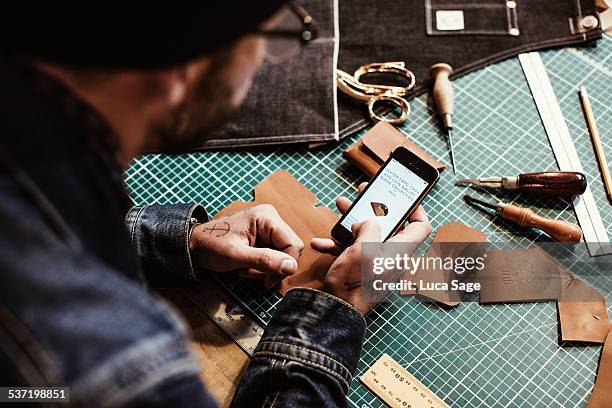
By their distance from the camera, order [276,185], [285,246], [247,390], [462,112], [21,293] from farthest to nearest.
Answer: [462,112] → [276,185] → [285,246] → [247,390] → [21,293]

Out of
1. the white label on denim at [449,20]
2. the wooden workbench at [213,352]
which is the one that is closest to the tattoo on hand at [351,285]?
the wooden workbench at [213,352]

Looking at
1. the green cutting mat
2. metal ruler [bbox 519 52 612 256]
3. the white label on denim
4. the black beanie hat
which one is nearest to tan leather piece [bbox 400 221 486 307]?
the green cutting mat

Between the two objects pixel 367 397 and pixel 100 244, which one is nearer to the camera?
pixel 100 244

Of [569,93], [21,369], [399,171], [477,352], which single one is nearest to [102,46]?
[21,369]

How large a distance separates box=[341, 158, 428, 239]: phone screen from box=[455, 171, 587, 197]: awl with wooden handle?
21 cm

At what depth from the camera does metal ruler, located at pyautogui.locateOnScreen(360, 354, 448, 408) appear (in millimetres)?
1274

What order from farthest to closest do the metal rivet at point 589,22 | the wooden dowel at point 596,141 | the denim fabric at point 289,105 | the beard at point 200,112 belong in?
1. the metal rivet at point 589,22
2. the denim fabric at point 289,105
3. the wooden dowel at point 596,141
4. the beard at point 200,112

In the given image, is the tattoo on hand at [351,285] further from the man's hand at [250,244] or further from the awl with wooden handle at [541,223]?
the awl with wooden handle at [541,223]

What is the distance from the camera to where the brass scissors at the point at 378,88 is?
163 centimetres

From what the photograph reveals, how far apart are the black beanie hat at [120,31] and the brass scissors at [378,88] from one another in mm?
950

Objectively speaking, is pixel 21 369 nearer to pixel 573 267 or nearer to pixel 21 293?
pixel 21 293

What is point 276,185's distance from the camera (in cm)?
154

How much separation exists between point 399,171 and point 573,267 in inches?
17.0

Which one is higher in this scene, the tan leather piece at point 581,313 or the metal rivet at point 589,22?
the metal rivet at point 589,22
